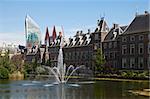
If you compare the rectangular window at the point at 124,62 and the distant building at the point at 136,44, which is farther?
the rectangular window at the point at 124,62

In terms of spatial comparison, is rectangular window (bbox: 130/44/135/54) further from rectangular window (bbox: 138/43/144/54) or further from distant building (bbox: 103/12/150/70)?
rectangular window (bbox: 138/43/144/54)

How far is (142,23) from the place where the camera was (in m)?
56.6

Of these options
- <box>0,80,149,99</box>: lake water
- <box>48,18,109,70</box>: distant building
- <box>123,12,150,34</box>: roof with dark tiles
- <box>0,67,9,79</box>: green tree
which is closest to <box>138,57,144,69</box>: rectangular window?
<box>123,12,150,34</box>: roof with dark tiles

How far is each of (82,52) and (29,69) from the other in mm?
13051

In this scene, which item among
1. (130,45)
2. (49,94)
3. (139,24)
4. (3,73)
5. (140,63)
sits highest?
(139,24)

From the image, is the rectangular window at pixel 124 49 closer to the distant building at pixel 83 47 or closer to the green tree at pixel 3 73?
the distant building at pixel 83 47

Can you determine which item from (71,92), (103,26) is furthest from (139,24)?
(71,92)

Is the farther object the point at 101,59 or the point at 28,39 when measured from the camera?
the point at 28,39

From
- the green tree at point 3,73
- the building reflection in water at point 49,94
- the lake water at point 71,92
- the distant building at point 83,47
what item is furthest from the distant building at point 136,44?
the building reflection in water at point 49,94

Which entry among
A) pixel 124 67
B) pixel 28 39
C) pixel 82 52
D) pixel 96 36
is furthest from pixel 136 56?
pixel 28 39

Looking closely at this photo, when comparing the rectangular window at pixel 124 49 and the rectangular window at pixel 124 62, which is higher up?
the rectangular window at pixel 124 49

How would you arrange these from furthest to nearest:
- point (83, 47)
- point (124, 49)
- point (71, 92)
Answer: point (83, 47) < point (124, 49) < point (71, 92)

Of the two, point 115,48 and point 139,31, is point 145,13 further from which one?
point 115,48

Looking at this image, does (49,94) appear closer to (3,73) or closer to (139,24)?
(139,24)
